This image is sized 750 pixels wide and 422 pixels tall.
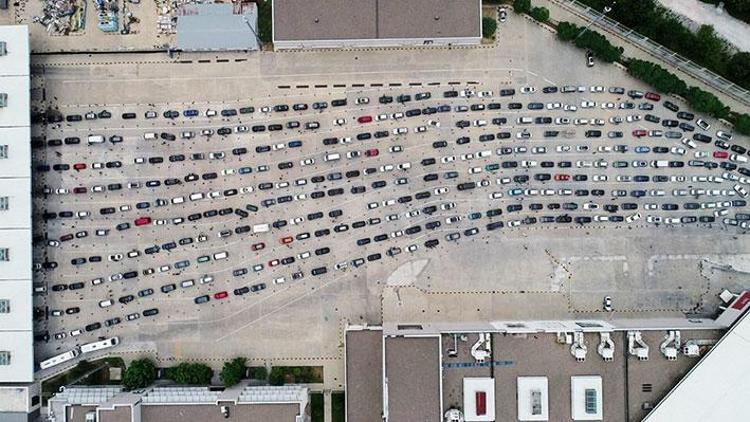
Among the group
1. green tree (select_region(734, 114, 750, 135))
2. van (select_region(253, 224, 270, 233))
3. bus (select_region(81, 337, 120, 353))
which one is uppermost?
green tree (select_region(734, 114, 750, 135))

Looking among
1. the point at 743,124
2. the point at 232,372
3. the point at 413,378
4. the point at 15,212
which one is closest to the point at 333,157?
the point at 413,378

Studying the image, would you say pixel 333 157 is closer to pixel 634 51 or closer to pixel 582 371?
pixel 582 371

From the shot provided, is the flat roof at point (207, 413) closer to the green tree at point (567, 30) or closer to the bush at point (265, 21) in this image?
the bush at point (265, 21)

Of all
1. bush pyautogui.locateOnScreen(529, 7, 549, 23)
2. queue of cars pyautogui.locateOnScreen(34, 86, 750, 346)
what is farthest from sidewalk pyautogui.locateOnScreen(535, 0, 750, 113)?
queue of cars pyautogui.locateOnScreen(34, 86, 750, 346)

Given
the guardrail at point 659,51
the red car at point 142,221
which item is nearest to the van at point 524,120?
the guardrail at point 659,51

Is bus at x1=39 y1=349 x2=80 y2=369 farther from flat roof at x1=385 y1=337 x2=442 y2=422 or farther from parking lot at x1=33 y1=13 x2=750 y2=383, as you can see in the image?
flat roof at x1=385 y1=337 x2=442 y2=422
